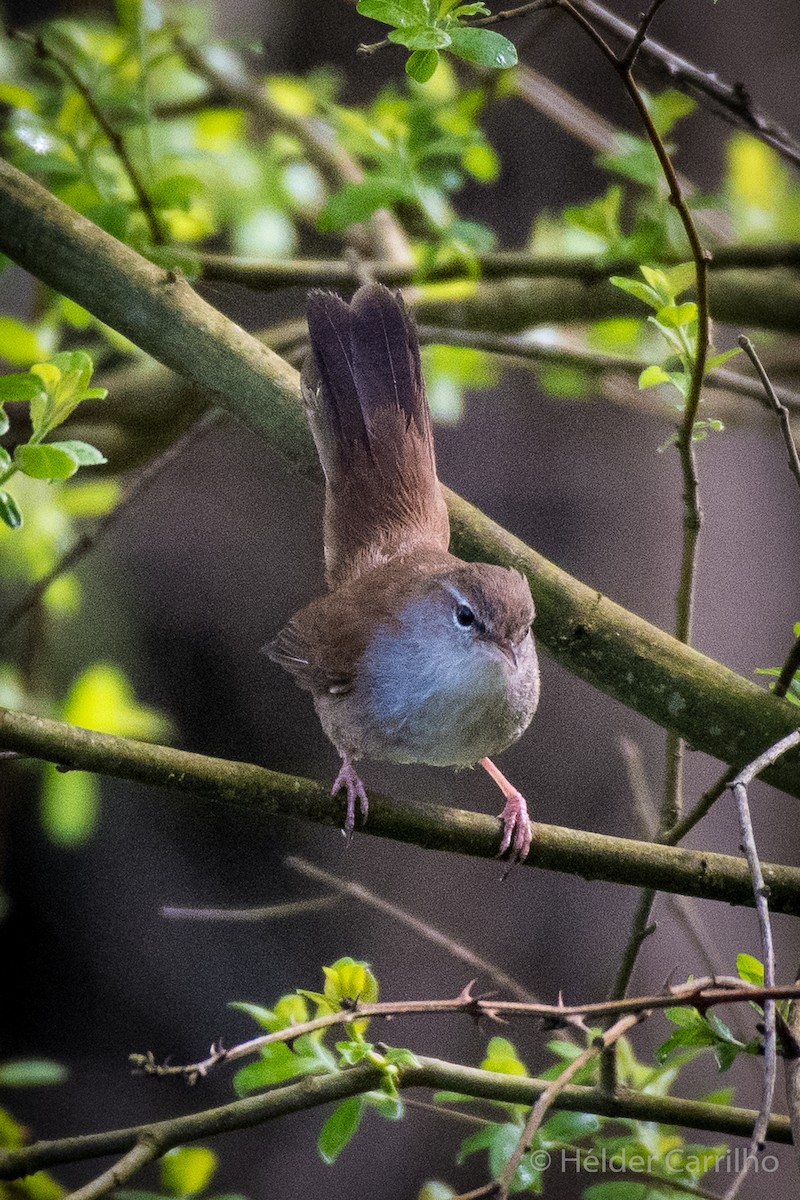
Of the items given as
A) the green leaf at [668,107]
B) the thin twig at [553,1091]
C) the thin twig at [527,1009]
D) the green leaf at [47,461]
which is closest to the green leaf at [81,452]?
the green leaf at [47,461]

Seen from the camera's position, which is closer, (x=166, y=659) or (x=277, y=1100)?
(x=277, y=1100)

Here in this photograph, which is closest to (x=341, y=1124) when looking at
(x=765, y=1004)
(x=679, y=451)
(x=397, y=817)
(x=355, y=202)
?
(x=397, y=817)

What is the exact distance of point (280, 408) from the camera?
1010 millimetres

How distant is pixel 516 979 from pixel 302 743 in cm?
38

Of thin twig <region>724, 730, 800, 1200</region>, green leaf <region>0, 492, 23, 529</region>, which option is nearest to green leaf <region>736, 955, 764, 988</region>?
thin twig <region>724, 730, 800, 1200</region>

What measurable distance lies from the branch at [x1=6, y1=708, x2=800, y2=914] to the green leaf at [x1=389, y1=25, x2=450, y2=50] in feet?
1.74

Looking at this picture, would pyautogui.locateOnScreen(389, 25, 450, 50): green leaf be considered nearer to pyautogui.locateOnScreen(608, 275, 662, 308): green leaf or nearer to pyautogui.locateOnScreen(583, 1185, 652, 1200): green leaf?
pyautogui.locateOnScreen(608, 275, 662, 308): green leaf

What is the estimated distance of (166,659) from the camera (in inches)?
54.6

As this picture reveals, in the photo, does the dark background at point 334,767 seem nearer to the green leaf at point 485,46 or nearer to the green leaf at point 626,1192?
the green leaf at point 626,1192

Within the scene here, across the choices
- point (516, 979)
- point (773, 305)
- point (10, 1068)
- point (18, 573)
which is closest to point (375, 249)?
point (773, 305)

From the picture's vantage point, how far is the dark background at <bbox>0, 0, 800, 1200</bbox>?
121cm

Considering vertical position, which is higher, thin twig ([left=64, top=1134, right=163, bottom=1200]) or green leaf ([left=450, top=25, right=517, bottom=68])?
green leaf ([left=450, top=25, right=517, bottom=68])

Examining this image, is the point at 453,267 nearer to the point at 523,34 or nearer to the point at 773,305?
the point at 523,34

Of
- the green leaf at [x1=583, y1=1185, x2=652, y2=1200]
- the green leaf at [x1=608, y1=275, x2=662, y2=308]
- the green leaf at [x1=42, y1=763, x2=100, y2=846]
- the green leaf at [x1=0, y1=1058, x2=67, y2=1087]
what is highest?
the green leaf at [x1=608, y1=275, x2=662, y2=308]
